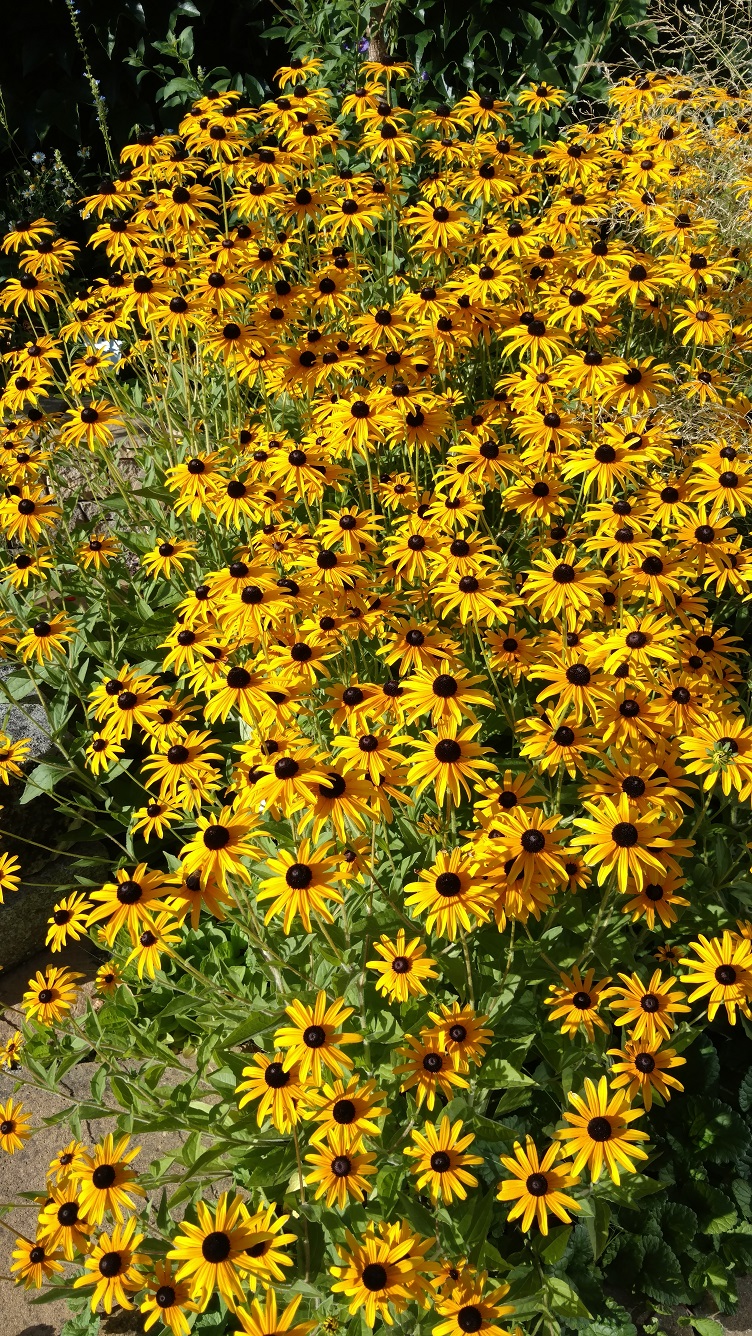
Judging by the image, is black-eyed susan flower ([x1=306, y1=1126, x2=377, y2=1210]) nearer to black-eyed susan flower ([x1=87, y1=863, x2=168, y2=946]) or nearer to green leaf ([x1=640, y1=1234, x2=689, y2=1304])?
black-eyed susan flower ([x1=87, y1=863, x2=168, y2=946])

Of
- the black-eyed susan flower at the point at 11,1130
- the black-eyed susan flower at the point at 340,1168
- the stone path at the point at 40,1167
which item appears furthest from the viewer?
the stone path at the point at 40,1167

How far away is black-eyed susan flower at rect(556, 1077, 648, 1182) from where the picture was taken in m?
2.07

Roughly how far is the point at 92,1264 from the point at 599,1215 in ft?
3.73

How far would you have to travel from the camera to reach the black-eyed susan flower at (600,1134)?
2.07m

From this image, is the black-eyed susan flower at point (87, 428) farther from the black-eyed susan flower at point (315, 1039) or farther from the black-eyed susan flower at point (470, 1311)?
the black-eyed susan flower at point (470, 1311)

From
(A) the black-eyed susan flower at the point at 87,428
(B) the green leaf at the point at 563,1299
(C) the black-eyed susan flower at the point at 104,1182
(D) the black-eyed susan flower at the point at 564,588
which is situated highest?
(A) the black-eyed susan flower at the point at 87,428

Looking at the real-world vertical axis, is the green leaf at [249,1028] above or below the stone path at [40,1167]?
above

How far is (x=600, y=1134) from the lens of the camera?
2.08 m

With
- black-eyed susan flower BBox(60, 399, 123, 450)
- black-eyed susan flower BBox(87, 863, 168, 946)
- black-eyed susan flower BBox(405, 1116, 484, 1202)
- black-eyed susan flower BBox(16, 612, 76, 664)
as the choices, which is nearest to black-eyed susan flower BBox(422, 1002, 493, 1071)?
black-eyed susan flower BBox(405, 1116, 484, 1202)

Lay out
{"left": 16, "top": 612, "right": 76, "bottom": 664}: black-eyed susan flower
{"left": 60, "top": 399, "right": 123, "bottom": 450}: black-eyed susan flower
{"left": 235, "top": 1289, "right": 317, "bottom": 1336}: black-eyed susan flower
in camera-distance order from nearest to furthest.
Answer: {"left": 235, "top": 1289, "right": 317, "bottom": 1336}: black-eyed susan flower < {"left": 16, "top": 612, "right": 76, "bottom": 664}: black-eyed susan flower < {"left": 60, "top": 399, "right": 123, "bottom": 450}: black-eyed susan flower

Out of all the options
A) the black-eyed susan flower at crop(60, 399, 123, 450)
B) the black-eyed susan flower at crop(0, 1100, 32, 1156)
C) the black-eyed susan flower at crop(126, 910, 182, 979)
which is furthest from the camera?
the black-eyed susan flower at crop(60, 399, 123, 450)

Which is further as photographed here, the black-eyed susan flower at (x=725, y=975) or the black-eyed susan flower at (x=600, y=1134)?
the black-eyed susan flower at (x=725, y=975)

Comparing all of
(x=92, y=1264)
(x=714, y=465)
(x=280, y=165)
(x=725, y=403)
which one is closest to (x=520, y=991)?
(x=92, y=1264)

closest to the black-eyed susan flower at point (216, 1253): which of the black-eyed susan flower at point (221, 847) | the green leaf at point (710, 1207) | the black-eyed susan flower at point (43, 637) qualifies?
the black-eyed susan flower at point (221, 847)
